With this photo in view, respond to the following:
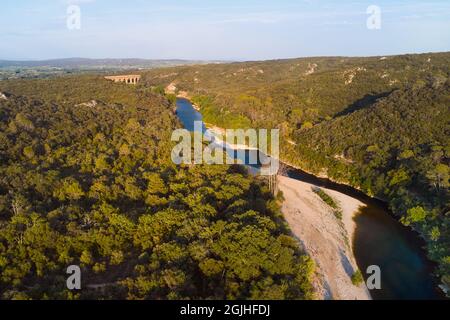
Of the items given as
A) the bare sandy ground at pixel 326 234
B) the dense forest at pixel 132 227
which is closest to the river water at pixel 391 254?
the bare sandy ground at pixel 326 234

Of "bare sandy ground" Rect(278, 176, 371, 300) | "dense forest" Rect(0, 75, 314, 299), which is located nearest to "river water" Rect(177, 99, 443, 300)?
"bare sandy ground" Rect(278, 176, 371, 300)

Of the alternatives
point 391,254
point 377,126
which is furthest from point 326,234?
point 377,126

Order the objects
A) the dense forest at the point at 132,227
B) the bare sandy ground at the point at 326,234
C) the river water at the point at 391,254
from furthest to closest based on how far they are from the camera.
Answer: the river water at the point at 391,254, the bare sandy ground at the point at 326,234, the dense forest at the point at 132,227

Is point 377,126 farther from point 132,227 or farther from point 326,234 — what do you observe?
point 132,227

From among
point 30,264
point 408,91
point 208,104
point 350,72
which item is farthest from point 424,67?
point 30,264

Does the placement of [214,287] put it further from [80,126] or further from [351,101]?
[351,101]

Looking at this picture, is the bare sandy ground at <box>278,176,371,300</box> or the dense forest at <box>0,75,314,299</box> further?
the bare sandy ground at <box>278,176,371,300</box>

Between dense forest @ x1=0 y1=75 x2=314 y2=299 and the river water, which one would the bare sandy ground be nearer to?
the river water

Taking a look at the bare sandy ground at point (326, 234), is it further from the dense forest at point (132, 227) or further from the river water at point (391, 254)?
the dense forest at point (132, 227)
